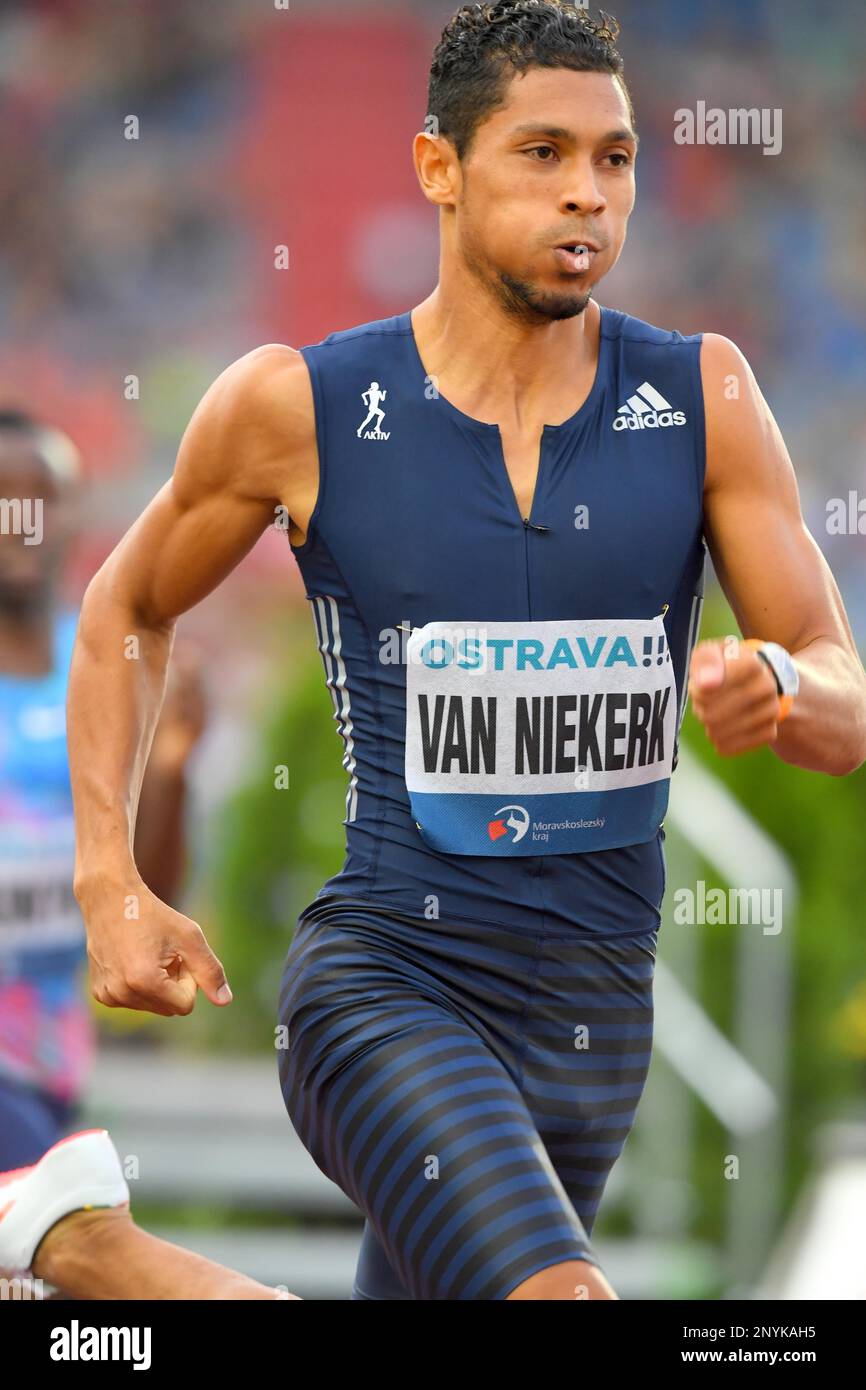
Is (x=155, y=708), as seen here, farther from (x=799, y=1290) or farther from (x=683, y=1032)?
(x=683, y=1032)

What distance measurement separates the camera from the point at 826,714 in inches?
114

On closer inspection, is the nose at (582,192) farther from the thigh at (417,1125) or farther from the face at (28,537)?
the face at (28,537)

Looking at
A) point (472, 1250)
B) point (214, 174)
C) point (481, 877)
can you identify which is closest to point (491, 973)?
point (481, 877)

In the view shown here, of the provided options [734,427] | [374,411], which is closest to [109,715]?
[374,411]

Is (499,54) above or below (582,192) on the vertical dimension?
above

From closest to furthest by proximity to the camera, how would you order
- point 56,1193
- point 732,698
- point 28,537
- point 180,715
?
point 732,698 → point 56,1193 → point 180,715 → point 28,537

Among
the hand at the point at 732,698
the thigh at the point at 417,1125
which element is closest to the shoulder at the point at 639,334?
the hand at the point at 732,698

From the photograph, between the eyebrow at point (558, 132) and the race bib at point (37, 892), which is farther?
the race bib at point (37, 892)

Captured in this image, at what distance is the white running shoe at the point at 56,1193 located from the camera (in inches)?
151

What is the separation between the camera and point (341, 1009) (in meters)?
2.97

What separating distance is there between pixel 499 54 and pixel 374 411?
0.58 metres

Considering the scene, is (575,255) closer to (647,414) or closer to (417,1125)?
(647,414)

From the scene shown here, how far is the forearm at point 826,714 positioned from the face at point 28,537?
258 cm

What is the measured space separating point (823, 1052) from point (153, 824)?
3.50 meters
